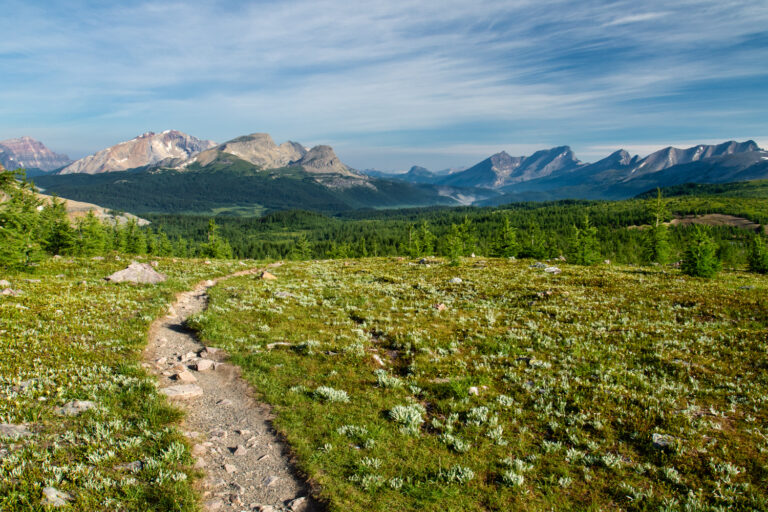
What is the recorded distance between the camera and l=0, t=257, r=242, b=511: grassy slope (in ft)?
23.4

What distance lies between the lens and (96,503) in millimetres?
6859

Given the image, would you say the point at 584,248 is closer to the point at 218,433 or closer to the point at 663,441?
the point at 663,441

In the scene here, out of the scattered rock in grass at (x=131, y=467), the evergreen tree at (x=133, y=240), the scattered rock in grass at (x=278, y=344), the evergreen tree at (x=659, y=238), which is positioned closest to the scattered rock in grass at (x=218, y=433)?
the scattered rock in grass at (x=131, y=467)

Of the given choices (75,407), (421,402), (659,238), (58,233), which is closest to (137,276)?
(75,407)

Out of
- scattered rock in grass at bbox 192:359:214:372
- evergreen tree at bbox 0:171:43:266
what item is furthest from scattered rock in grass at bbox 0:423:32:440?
evergreen tree at bbox 0:171:43:266

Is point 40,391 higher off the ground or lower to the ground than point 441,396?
higher

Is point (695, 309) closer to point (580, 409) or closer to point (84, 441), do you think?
point (580, 409)

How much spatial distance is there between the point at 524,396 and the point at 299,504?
7909 millimetres

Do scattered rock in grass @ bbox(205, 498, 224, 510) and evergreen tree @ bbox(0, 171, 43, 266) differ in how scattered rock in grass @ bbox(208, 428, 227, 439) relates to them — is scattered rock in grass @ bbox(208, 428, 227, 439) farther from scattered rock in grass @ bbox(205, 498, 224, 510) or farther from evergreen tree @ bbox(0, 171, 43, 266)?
evergreen tree @ bbox(0, 171, 43, 266)

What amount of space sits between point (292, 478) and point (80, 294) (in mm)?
20762

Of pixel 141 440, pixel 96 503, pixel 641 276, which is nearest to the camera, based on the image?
pixel 96 503

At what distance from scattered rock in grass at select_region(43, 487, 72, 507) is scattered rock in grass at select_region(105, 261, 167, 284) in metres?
24.4

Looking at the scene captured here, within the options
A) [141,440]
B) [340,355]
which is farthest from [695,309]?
[141,440]

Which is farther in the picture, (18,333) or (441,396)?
(18,333)
